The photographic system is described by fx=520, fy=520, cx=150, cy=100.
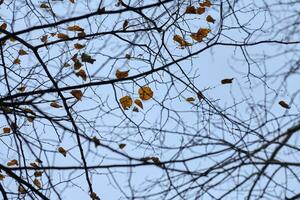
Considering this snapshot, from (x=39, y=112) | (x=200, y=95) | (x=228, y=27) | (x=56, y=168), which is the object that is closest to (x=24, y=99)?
(x=39, y=112)

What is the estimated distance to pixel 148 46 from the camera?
4.43 meters

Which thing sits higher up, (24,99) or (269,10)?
(269,10)

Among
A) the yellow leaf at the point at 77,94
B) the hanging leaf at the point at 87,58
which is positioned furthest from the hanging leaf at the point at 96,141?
the hanging leaf at the point at 87,58

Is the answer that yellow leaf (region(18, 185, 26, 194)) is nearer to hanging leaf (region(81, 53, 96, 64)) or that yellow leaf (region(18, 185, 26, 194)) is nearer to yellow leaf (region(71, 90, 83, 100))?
yellow leaf (region(71, 90, 83, 100))

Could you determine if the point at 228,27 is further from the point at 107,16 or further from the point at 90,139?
the point at 90,139

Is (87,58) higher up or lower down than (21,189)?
higher up

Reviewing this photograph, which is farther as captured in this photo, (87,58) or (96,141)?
(87,58)

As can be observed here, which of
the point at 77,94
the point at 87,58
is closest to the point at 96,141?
the point at 77,94

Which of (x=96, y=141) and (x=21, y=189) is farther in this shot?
(x=21, y=189)

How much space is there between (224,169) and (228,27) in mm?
1624

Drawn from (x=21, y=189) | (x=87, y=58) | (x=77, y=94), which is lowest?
(x=21, y=189)

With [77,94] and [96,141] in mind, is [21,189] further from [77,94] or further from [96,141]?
[77,94]

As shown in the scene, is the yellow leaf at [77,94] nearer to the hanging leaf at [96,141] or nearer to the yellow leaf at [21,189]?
the hanging leaf at [96,141]

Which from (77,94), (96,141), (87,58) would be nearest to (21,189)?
(96,141)
